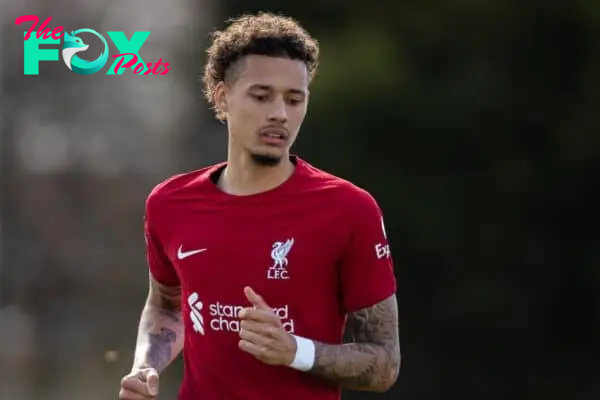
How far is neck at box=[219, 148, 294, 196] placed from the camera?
3.45m

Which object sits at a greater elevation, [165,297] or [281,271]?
[281,271]

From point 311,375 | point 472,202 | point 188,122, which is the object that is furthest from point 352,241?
point 188,122

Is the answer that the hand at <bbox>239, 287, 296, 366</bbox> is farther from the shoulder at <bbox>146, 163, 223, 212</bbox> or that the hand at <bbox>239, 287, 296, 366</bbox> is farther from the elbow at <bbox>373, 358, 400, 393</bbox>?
the shoulder at <bbox>146, 163, 223, 212</bbox>

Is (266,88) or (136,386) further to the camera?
(266,88)

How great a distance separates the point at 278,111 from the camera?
3387mm

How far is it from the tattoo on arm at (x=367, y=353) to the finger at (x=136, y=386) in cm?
48

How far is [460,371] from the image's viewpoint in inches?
327

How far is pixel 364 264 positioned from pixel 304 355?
29 centimetres

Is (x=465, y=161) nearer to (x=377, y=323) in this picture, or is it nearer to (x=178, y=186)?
(x=178, y=186)

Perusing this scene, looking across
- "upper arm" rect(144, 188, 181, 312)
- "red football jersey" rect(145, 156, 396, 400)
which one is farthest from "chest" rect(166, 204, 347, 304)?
"upper arm" rect(144, 188, 181, 312)

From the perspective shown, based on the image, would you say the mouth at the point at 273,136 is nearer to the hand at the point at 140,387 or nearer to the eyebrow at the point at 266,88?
the eyebrow at the point at 266,88

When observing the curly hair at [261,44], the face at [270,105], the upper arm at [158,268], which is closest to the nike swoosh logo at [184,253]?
the upper arm at [158,268]

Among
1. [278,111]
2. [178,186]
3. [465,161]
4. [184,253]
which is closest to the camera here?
[278,111]

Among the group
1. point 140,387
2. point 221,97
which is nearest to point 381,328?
point 140,387
